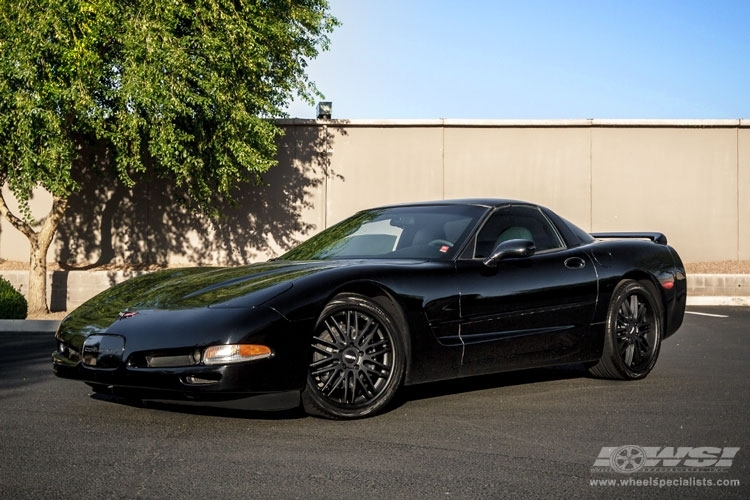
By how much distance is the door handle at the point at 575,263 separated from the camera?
23.3 ft

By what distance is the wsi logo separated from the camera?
460 centimetres

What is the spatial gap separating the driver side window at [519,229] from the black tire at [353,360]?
1270mm

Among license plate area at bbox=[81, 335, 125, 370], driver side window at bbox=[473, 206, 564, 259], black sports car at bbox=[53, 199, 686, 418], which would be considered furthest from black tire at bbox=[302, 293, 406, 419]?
driver side window at bbox=[473, 206, 564, 259]

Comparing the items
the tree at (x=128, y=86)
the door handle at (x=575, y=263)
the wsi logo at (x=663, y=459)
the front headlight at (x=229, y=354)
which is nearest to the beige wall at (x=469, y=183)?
the tree at (x=128, y=86)

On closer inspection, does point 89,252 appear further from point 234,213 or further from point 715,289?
point 715,289

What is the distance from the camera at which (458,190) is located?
2284 cm

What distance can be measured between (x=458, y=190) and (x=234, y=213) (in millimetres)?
5098

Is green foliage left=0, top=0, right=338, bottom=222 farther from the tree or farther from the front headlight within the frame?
the front headlight

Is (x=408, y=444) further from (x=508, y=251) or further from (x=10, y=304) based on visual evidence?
(x=10, y=304)

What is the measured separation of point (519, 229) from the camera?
23.9 ft

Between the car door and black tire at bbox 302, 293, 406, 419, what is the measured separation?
0.59m

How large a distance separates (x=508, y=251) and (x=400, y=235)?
0.84 meters

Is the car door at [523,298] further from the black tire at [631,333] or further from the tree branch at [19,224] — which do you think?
the tree branch at [19,224]

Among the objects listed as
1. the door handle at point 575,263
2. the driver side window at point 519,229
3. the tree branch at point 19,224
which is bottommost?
the door handle at point 575,263
